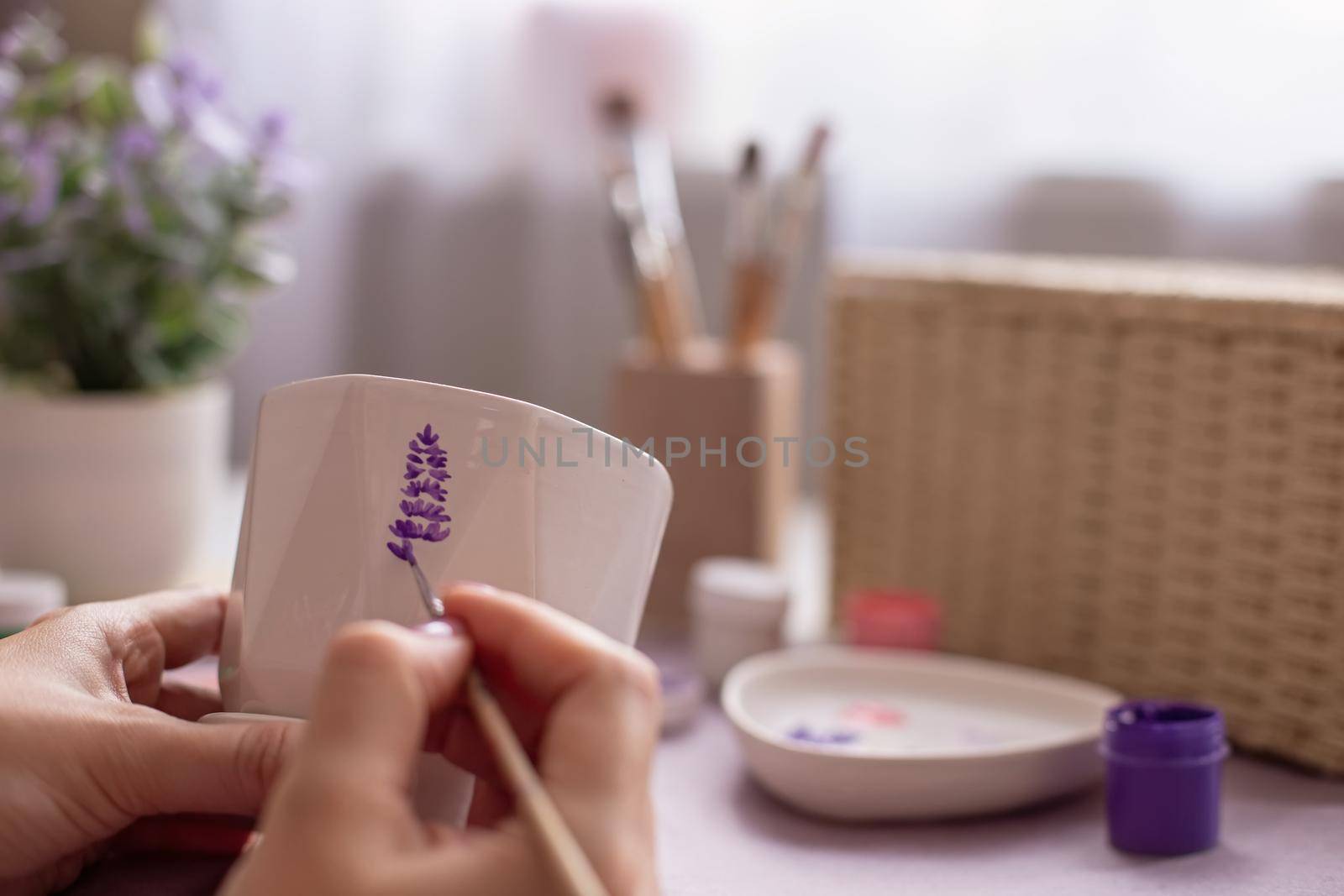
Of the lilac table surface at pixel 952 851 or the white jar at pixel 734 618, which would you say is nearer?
the lilac table surface at pixel 952 851

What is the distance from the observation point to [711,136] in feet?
3.31

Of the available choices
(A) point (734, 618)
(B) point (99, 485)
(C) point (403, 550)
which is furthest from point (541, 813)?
(B) point (99, 485)

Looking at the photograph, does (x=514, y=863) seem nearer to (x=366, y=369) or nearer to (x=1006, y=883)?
(x=1006, y=883)

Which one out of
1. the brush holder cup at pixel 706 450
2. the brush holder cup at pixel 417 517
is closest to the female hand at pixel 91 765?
the brush holder cup at pixel 417 517

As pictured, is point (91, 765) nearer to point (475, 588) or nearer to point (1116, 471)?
point (475, 588)

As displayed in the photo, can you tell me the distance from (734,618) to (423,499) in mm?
294

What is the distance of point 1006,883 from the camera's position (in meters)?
0.41

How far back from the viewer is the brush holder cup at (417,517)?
329mm

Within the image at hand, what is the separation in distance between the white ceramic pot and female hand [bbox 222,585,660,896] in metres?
0.39

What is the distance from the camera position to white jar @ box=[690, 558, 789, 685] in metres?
0.60

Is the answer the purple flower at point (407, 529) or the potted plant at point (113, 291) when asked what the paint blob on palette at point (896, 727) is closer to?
the purple flower at point (407, 529)

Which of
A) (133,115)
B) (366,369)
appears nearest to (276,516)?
(133,115)

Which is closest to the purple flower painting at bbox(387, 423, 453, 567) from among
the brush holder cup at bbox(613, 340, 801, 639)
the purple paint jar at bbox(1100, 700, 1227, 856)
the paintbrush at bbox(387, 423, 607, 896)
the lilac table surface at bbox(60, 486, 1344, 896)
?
the paintbrush at bbox(387, 423, 607, 896)

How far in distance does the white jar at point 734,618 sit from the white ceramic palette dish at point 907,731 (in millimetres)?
18
